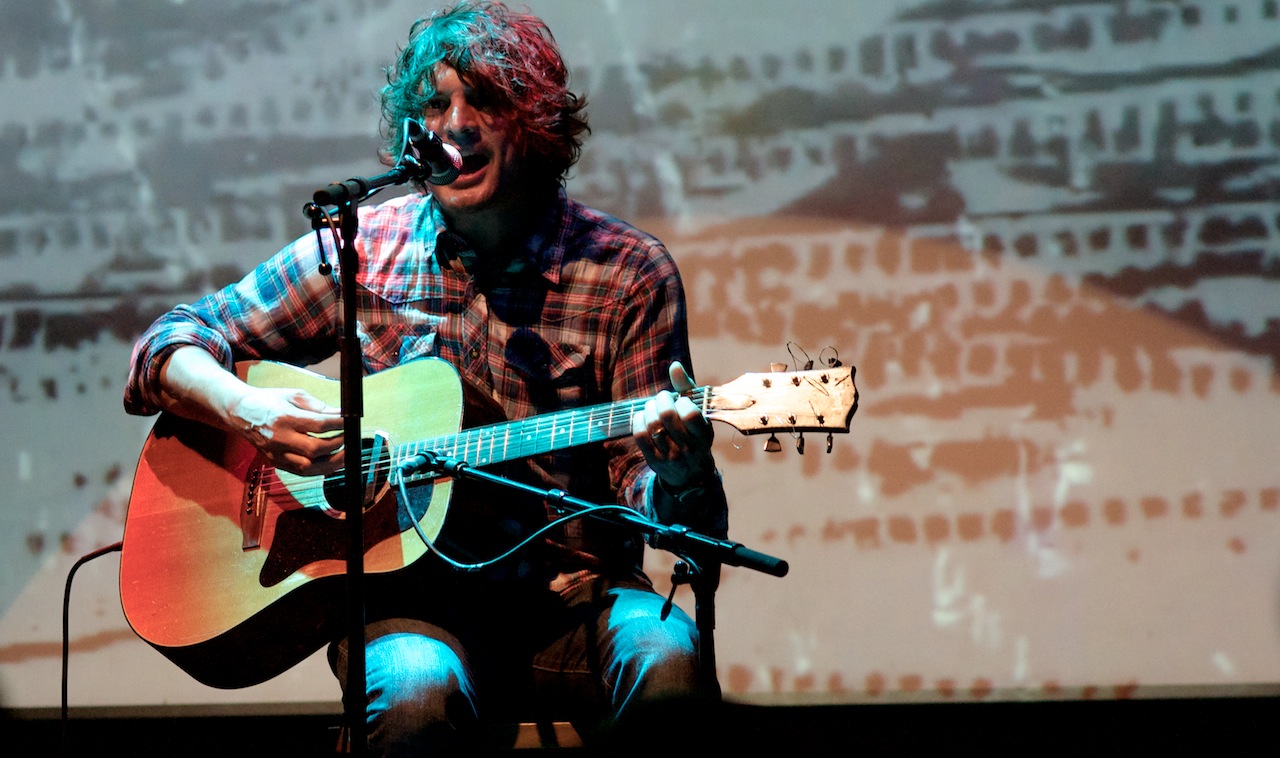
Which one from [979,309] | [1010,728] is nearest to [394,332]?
[979,309]

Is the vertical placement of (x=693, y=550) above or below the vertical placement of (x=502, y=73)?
below

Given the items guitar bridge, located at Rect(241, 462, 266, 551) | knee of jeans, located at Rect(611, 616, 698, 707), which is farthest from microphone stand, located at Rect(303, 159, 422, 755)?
guitar bridge, located at Rect(241, 462, 266, 551)

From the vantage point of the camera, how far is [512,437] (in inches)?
77.3

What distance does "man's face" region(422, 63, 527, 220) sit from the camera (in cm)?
219

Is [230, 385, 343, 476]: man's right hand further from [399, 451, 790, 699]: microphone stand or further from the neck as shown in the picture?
the neck

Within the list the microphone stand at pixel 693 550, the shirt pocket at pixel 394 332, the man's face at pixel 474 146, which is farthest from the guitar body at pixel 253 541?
the man's face at pixel 474 146

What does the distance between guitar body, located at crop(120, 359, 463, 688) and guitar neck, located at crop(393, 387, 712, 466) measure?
4cm

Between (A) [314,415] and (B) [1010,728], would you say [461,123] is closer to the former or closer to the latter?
(A) [314,415]

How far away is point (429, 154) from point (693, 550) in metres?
0.76

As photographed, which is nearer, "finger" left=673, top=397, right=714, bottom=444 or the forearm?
"finger" left=673, top=397, right=714, bottom=444

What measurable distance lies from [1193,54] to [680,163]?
139 centimetres

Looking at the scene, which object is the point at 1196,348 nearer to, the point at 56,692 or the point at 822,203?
the point at 822,203

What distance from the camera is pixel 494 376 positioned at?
7.23 ft

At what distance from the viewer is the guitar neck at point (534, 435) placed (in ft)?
6.19
